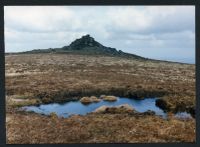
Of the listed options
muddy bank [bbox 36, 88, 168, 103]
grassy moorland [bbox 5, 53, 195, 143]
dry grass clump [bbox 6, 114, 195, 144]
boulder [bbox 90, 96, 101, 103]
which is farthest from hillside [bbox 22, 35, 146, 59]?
dry grass clump [bbox 6, 114, 195, 144]

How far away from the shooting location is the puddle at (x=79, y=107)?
18.5 ft

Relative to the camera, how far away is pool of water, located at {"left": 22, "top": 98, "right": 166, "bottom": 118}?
222 inches

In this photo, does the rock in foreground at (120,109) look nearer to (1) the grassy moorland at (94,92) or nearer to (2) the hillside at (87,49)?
(1) the grassy moorland at (94,92)

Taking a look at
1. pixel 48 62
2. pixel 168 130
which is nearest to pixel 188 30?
pixel 168 130

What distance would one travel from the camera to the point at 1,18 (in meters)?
5.00

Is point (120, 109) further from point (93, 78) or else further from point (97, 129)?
point (93, 78)

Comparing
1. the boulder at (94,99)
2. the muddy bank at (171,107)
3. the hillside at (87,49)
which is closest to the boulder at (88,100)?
the boulder at (94,99)

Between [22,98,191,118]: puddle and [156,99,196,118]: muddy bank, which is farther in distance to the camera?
[156,99,196,118]: muddy bank

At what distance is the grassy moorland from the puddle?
0.21ft

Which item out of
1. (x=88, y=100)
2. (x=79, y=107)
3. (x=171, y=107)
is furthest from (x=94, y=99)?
(x=171, y=107)

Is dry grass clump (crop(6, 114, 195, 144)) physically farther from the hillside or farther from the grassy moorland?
the hillside

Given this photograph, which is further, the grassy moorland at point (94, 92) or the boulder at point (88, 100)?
the boulder at point (88, 100)

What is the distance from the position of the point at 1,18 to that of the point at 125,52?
5.57 feet

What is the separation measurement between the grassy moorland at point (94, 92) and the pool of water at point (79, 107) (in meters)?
0.06
